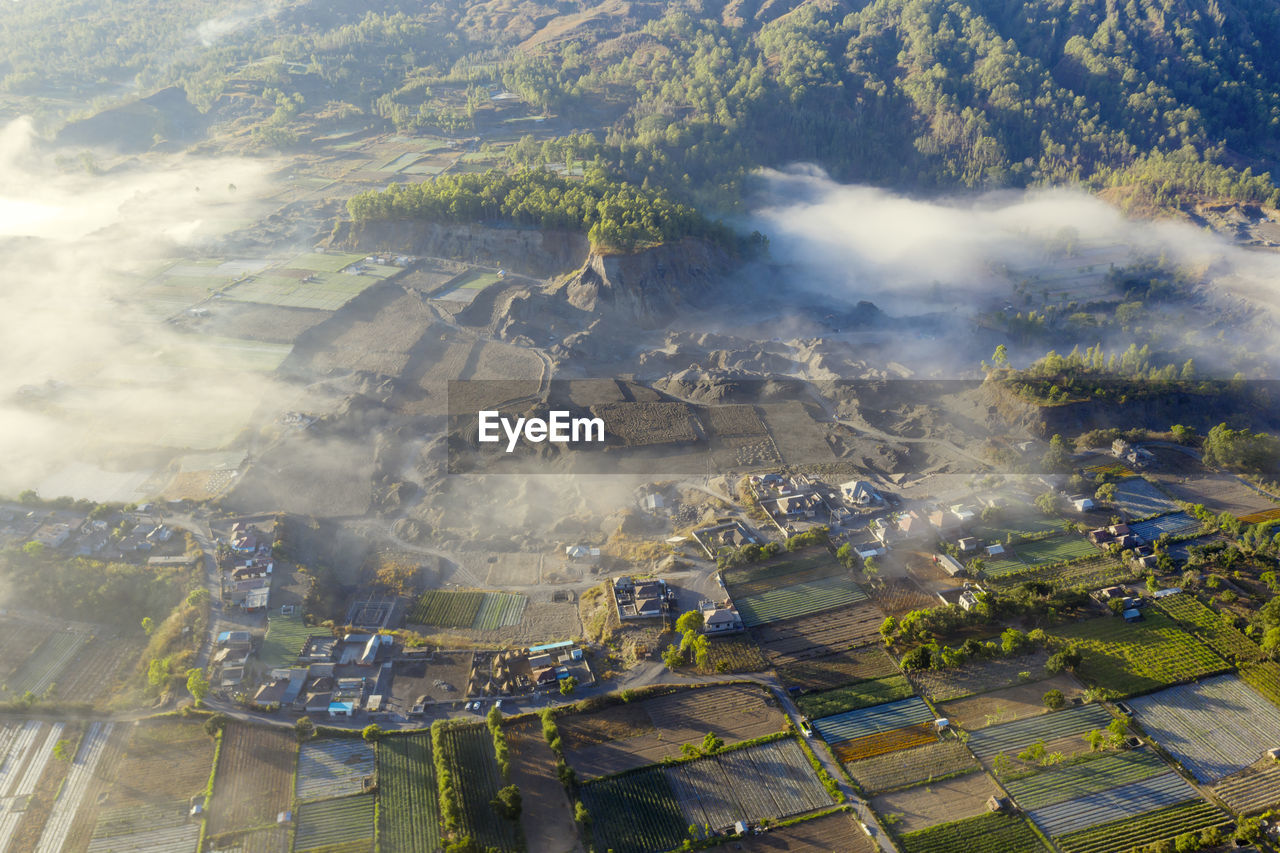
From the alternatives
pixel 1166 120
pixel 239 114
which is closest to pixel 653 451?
pixel 1166 120

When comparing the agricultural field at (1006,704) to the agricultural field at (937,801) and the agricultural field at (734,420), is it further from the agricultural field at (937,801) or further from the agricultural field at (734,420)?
the agricultural field at (734,420)

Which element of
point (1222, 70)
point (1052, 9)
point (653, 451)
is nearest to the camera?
point (653, 451)

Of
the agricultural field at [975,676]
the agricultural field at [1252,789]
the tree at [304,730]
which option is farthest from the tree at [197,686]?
the agricultural field at [1252,789]

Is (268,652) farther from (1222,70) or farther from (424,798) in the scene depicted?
(1222,70)

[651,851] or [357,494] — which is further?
[357,494]

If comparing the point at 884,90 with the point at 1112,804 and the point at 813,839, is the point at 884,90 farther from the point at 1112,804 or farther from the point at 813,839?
the point at 813,839

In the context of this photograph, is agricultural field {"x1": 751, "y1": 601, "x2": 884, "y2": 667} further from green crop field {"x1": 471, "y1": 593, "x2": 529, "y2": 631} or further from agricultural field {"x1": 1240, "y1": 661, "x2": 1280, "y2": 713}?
agricultural field {"x1": 1240, "y1": 661, "x2": 1280, "y2": 713}

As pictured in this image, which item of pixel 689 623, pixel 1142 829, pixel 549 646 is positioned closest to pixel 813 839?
pixel 689 623
